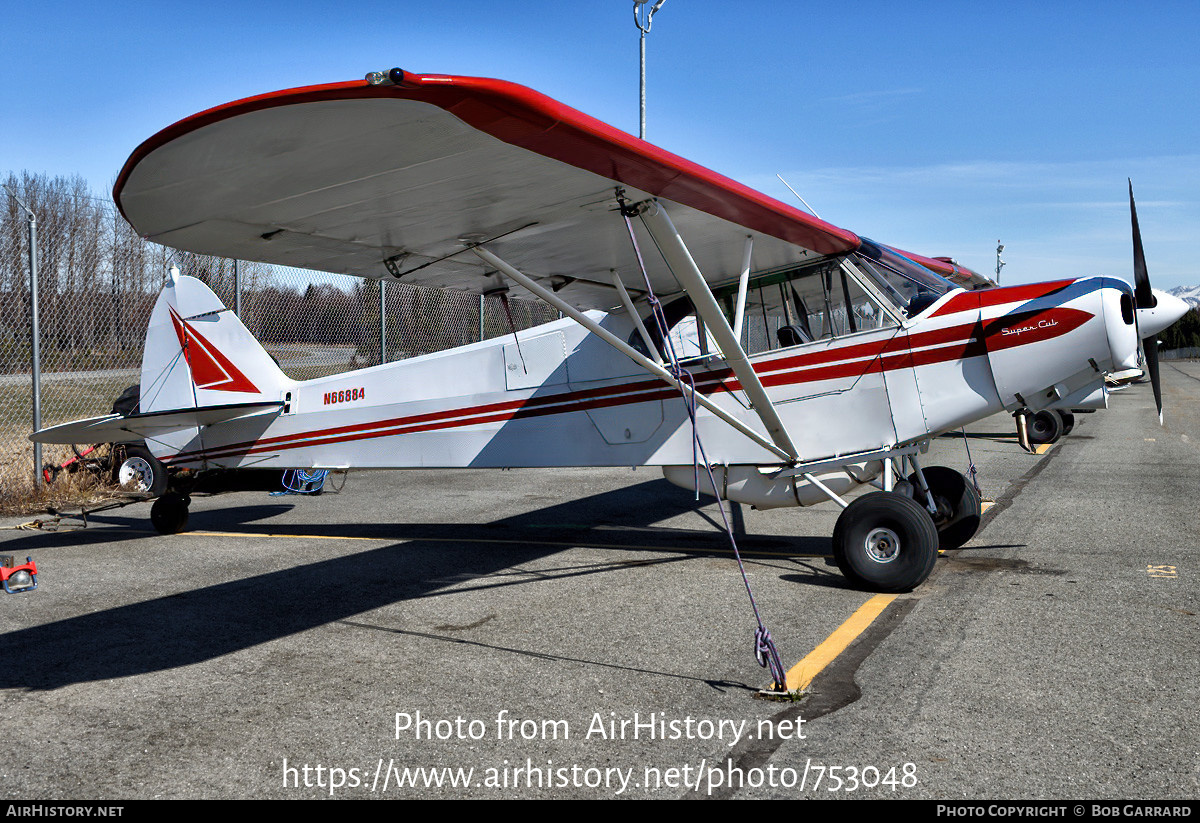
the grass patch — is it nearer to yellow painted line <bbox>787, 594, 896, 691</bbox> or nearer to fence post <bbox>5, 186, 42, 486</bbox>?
fence post <bbox>5, 186, 42, 486</bbox>

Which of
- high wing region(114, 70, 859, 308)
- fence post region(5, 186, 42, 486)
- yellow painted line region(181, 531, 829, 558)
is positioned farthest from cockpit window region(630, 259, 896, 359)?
fence post region(5, 186, 42, 486)

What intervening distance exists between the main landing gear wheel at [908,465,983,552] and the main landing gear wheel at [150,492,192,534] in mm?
6441

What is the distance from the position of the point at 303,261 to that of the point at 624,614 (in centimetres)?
279

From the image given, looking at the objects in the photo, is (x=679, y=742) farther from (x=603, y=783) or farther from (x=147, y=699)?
(x=147, y=699)

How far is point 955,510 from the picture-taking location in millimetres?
7016

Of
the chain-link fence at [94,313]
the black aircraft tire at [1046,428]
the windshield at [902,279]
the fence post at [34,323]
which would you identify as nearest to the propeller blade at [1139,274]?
the windshield at [902,279]

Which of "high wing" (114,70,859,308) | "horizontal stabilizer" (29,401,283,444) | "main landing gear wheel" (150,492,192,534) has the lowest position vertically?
"main landing gear wheel" (150,492,192,534)

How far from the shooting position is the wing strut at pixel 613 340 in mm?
5094

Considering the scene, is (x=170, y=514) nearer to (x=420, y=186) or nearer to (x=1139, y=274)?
(x=420, y=186)

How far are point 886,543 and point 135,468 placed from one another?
9166 millimetres

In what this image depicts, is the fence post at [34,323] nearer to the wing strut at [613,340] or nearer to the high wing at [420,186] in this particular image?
the high wing at [420,186]

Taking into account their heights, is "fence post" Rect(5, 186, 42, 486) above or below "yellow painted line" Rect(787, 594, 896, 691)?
above

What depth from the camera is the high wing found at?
335cm

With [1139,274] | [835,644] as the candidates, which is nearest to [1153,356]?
[1139,274]
